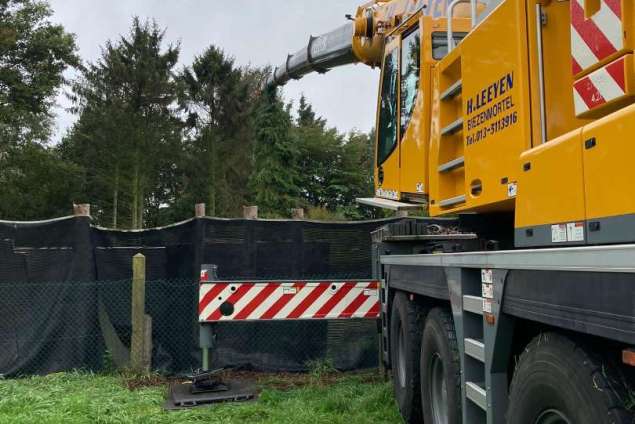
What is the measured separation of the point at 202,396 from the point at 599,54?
16.8ft

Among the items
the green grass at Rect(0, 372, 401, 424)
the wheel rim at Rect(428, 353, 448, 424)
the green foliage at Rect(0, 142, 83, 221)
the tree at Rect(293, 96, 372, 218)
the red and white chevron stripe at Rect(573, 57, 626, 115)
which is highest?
the tree at Rect(293, 96, 372, 218)

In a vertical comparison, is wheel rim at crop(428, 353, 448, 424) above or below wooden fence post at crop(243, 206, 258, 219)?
below

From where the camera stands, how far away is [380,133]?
19.1ft

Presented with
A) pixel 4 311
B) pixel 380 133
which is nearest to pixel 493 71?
pixel 380 133

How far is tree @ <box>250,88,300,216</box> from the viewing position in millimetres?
28766

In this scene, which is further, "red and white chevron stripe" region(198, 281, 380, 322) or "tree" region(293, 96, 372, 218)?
"tree" region(293, 96, 372, 218)

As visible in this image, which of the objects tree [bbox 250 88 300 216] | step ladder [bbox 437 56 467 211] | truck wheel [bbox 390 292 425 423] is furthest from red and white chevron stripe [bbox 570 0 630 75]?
tree [bbox 250 88 300 216]

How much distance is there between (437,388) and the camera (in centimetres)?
419

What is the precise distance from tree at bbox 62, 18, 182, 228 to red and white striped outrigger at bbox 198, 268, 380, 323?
25.6 meters

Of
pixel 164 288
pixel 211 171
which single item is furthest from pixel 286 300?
pixel 211 171

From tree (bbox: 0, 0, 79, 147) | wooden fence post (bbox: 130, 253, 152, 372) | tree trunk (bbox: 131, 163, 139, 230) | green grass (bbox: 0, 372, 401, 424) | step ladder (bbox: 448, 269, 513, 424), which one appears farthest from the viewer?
tree trunk (bbox: 131, 163, 139, 230)

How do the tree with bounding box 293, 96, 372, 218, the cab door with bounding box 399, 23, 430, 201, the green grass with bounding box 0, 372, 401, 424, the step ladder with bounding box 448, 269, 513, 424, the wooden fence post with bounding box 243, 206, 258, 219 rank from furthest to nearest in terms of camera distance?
1. the tree with bounding box 293, 96, 372, 218
2. the wooden fence post with bounding box 243, 206, 258, 219
3. the green grass with bounding box 0, 372, 401, 424
4. the cab door with bounding box 399, 23, 430, 201
5. the step ladder with bounding box 448, 269, 513, 424

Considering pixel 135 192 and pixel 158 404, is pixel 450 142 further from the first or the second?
pixel 135 192

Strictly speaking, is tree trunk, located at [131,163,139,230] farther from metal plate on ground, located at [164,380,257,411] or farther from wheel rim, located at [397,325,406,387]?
wheel rim, located at [397,325,406,387]
